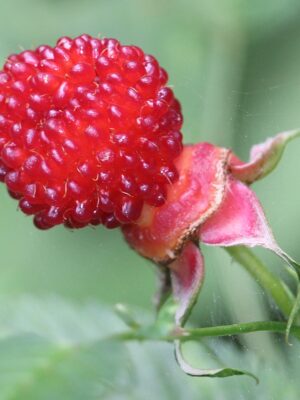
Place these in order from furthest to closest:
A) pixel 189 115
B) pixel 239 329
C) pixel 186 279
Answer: pixel 189 115, pixel 186 279, pixel 239 329

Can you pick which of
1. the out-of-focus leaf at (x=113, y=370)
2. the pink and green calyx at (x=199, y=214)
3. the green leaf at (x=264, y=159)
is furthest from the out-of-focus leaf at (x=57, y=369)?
the green leaf at (x=264, y=159)

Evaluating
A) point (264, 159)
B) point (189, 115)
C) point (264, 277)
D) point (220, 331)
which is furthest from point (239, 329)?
point (189, 115)

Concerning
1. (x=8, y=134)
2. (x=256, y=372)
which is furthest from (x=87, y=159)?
(x=256, y=372)

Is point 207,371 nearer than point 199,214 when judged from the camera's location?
Yes

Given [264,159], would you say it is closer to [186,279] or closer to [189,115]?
[186,279]

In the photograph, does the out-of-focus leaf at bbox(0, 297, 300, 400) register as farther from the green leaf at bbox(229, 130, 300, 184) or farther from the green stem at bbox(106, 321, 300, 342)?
the green leaf at bbox(229, 130, 300, 184)

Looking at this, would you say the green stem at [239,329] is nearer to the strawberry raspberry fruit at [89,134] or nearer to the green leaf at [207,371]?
the green leaf at [207,371]

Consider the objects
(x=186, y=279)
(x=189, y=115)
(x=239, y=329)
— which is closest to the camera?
(x=239, y=329)
